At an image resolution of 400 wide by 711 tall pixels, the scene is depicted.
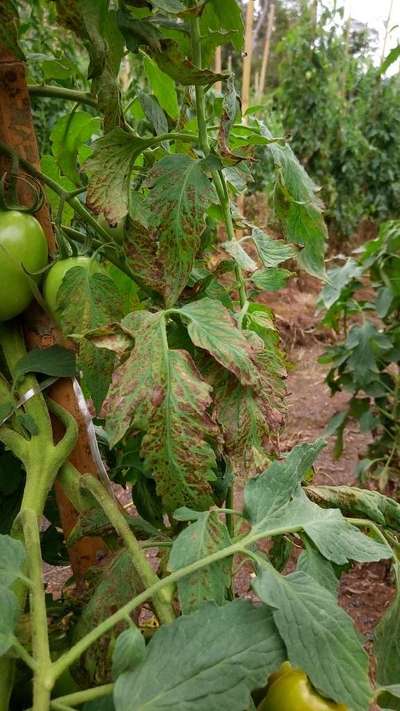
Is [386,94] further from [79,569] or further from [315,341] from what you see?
[79,569]

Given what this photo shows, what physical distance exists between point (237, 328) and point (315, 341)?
5.14 metres

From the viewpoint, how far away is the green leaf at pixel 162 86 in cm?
65

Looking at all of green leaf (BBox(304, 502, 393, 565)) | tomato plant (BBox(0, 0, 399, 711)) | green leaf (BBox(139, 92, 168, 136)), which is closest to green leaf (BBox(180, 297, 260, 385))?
tomato plant (BBox(0, 0, 399, 711))

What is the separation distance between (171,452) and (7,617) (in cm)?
14

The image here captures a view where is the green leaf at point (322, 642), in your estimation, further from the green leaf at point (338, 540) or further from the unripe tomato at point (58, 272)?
the unripe tomato at point (58, 272)

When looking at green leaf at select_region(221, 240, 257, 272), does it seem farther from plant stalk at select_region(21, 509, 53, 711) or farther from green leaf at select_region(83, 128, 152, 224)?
plant stalk at select_region(21, 509, 53, 711)

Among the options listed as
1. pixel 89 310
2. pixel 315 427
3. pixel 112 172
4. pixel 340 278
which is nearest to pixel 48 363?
pixel 89 310

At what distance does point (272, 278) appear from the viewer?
24.0 inches

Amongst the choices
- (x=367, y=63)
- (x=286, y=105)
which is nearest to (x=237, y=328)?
(x=286, y=105)

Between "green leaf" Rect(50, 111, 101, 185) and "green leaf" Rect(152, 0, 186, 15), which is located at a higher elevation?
"green leaf" Rect(152, 0, 186, 15)

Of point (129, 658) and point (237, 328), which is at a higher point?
point (237, 328)

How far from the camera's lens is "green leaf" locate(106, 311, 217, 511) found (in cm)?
42

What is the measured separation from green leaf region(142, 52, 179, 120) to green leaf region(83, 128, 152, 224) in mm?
192

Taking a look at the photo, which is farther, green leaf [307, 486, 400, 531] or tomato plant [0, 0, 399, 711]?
green leaf [307, 486, 400, 531]
